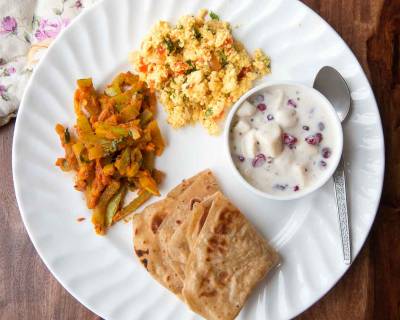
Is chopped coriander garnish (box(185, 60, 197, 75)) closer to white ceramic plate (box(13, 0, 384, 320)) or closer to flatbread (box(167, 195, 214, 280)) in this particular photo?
white ceramic plate (box(13, 0, 384, 320))

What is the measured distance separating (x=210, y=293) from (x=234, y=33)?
4.93 ft

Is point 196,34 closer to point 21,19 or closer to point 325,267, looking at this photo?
point 21,19

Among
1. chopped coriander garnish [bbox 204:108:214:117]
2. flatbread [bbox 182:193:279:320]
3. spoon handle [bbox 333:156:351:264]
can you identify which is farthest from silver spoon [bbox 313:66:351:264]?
chopped coriander garnish [bbox 204:108:214:117]

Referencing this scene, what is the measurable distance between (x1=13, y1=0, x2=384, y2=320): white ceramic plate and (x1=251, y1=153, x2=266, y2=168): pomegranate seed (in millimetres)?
278

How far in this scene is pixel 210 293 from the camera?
7.84 ft

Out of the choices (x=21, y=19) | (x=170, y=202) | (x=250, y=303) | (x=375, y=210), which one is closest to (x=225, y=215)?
(x=170, y=202)

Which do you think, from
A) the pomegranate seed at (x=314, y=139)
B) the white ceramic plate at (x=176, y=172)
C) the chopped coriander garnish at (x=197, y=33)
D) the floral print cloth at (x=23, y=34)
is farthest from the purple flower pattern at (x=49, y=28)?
the pomegranate seed at (x=314, y=139)

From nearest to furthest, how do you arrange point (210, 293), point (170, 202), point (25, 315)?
1. point (210, 293)
2. point (170, 202)
3. point (25, 315)

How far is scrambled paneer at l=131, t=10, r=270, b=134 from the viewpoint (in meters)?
2.57

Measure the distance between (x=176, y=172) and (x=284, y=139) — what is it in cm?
67

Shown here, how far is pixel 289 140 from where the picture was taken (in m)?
2.39

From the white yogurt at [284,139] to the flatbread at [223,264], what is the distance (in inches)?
9.9

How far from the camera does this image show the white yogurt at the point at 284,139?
7.88 ft

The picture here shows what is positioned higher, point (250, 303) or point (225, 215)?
point (225, 215)
